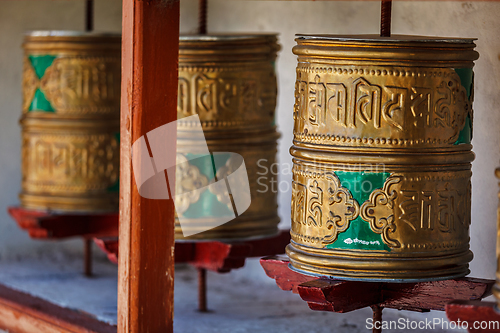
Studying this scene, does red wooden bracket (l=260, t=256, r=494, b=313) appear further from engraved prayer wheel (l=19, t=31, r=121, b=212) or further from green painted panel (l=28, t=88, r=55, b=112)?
green painted panel (l=28, t=88, r=55, b=112)

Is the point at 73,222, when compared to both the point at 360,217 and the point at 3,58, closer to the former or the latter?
the point at 3,58

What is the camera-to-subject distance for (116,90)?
4004mm

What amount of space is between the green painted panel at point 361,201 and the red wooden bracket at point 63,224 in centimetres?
175

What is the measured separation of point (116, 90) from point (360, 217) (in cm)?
183

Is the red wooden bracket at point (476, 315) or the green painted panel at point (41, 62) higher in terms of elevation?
the green painted panel at point (41, 62)

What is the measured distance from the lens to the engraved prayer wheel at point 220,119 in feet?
10.7

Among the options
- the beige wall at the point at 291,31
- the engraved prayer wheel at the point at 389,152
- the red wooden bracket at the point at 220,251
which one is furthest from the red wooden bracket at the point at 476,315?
the red wooden bracket at the point at 220,251

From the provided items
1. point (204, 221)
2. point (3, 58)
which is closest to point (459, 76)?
point (204, 221)

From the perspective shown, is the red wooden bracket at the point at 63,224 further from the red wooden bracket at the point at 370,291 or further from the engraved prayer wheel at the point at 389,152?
the engraved prayer wheel at the point at 389,152

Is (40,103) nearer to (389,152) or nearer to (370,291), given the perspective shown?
(370,291)

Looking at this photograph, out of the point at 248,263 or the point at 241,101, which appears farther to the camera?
the point at 248,263

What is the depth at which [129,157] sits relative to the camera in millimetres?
2740

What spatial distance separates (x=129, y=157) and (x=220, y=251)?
785 mm

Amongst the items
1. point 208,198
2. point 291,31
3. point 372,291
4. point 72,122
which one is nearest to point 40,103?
point 72,122
